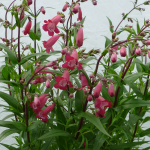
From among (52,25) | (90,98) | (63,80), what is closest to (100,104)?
(90,98)

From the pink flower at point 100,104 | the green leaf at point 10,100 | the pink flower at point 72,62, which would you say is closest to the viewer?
the pink flower at point 72,62

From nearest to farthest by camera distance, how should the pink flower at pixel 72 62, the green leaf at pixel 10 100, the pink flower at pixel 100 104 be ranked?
1. the pink flower at pixel 72 62
2. the pink flower at pixel 100 104
3. the green leaf at pixel 10 100

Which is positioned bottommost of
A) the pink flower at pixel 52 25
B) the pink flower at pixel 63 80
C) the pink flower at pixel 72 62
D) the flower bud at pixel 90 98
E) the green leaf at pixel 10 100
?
the green leaf at pixel 10 100

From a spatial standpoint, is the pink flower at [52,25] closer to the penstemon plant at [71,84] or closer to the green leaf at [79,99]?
the penstemon plant at [71,84]

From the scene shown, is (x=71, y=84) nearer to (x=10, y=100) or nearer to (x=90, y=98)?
(x=90, y=98)

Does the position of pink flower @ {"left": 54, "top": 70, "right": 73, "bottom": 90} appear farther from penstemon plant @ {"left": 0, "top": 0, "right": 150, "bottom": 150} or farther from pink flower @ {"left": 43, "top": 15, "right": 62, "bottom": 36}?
pink flower @ {"left": 43, "top": 15, "right": 62, "bottom": 36}

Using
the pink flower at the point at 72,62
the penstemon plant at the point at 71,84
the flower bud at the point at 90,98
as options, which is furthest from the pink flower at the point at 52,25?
the flower bud at the point at 90,98

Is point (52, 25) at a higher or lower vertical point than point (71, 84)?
higher

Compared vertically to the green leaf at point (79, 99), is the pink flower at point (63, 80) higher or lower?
higher

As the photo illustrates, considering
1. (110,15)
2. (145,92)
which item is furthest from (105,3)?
(145,92)

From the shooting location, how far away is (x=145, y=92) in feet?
3.22

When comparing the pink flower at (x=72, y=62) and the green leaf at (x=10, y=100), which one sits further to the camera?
the green leaf at (x=10, y=100)

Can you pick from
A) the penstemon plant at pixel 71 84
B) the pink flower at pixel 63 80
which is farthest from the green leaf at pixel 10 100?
the pink flower at pixel 63 80

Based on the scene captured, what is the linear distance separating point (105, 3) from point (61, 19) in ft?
8.23
